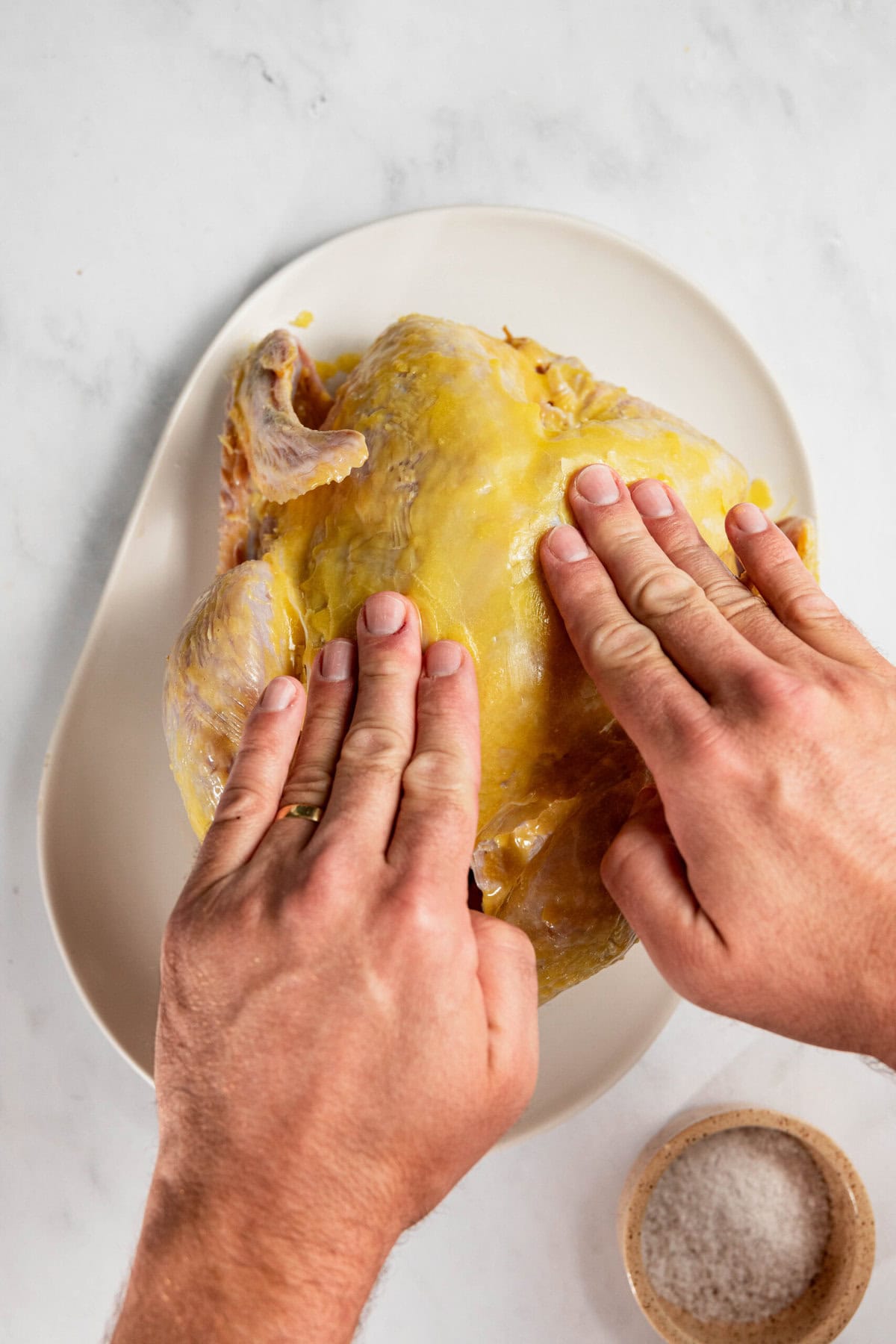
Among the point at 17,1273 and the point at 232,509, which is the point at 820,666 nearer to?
the point at 232,509

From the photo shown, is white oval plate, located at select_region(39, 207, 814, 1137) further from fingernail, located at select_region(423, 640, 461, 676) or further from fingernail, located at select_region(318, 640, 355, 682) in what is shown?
fingernail, located at select_region(423, 640, 461, 676)

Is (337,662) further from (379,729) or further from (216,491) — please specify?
(216,491)

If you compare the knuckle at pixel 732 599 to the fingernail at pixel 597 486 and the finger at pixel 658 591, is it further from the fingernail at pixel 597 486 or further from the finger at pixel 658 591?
the fingernail at pixel 597 486

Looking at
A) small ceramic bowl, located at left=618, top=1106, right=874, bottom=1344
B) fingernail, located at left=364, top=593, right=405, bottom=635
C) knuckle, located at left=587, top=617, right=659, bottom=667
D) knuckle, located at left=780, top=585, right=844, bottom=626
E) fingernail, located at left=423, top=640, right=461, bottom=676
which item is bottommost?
small ceramic bowl, located at left=618, top=1106, right=874, bottom=1344

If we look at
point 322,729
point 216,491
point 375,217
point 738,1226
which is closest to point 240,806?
point 322,729

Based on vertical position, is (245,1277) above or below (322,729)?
below

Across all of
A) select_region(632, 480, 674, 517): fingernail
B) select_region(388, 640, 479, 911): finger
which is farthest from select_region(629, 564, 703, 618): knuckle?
select_region(388, 640, 479, 911): finger

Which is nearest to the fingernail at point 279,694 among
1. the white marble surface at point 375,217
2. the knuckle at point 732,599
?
the knuckle at point 732,599
